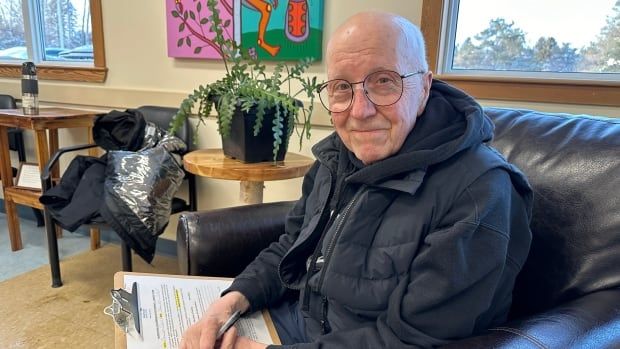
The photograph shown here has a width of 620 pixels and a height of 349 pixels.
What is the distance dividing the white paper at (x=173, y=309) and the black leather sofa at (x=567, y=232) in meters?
0.51

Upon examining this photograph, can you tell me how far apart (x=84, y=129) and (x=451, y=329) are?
104 inches

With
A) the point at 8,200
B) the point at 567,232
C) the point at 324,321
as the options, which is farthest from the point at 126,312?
the point at 8,200

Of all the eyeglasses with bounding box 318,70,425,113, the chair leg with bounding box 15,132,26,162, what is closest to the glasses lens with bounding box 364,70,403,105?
the eyeglasses with bounding box 318,70,425,113

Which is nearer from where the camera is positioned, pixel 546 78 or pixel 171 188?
pixel 546 78

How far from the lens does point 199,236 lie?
1.15m

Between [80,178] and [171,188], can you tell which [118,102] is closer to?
[80,178]

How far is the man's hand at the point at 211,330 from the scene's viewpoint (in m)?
0.86

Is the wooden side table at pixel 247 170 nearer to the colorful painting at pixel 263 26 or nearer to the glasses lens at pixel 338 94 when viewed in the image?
the colorful painting at pixel 263 26

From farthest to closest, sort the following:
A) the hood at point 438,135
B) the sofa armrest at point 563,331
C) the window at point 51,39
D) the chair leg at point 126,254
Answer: the window at point 51,39 < the chair leg at point 126,254 < the hood at point 438,135 < the sofa armrest at point 563,331

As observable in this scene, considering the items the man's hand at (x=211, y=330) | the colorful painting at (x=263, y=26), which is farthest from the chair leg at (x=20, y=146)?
the man's hand at (x=211, y=330)

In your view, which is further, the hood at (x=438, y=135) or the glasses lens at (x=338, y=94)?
the glasses lens at (x=338, y=94)

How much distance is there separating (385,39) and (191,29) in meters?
1.56

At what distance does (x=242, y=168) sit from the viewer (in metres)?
1.54

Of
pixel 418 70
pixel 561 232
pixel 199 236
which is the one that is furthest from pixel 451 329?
pixel 199 236
